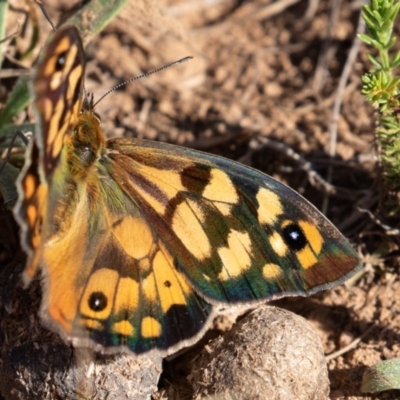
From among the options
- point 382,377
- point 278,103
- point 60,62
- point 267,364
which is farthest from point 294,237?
point 278,103

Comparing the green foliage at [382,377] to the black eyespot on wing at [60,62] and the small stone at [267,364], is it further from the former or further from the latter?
the black eyespot on wing at [60,62]

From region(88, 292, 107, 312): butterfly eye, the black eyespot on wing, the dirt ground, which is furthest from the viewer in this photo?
the dirt ground

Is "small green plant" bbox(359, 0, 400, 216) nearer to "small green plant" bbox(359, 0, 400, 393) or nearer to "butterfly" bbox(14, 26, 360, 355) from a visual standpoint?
"small green plant" bbox(359, 0, 400, 393)

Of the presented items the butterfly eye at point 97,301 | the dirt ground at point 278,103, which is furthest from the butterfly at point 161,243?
the dirt ground at point 278,103

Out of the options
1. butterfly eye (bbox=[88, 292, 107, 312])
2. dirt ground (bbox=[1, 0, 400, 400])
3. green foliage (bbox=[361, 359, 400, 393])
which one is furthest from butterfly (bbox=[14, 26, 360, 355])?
dirt ground (bbox=[1, 0, 400, 400])

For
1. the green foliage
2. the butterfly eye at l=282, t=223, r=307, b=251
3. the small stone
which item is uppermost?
the butterfly eye at l=282, t=223, r=307, b=251

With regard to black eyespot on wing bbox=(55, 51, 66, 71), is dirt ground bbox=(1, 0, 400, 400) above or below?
below
